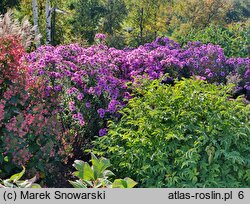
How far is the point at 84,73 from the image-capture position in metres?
4.70

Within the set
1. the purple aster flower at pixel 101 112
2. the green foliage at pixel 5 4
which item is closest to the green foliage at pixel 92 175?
the purple aster flower at pixel 101 112

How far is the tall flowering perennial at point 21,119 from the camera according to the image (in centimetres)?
342

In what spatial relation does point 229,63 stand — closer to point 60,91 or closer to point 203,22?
point 60,91

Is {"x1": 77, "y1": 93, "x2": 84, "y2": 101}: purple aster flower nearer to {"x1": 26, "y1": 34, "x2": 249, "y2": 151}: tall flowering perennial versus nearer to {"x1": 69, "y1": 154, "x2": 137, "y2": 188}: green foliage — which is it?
{"x1": 26, "y1": 34, "x2": 249, "y2": 151}: tall flowering perennial

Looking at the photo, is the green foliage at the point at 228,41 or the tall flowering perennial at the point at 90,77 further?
the green foliage at the point at 228,41

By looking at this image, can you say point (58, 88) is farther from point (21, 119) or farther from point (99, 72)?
point (21, 119)

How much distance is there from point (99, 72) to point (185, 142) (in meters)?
1.46

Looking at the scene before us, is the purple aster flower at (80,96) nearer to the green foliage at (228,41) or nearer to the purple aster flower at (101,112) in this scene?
the purple aster flower at (101,112)

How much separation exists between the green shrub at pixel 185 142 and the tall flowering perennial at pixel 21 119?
0.59m

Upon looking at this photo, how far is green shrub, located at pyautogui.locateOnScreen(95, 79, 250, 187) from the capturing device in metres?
3.55

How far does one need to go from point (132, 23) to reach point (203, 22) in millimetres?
3224

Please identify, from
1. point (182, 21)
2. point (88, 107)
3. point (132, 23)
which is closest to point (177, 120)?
point (88, 107)

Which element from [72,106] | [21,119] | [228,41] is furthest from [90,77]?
[228,41]

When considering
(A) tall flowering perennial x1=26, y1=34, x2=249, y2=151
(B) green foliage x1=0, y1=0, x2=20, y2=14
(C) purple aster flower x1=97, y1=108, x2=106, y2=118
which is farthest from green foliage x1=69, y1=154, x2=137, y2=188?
(B) green foliage x1=0, y1=0, x2=20, y2=14
